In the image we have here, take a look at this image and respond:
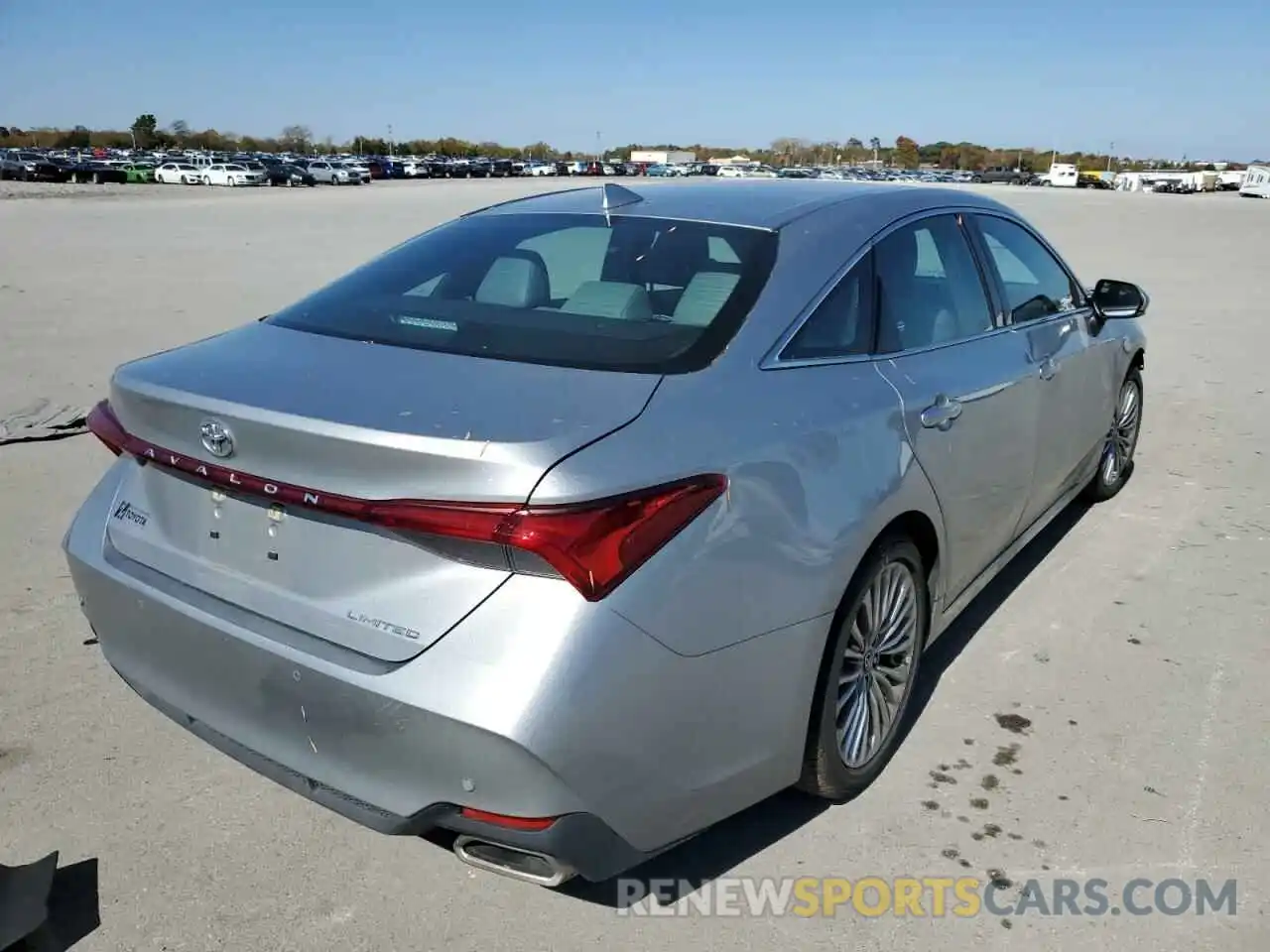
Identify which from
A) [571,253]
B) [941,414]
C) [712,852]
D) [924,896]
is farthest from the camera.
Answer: [571,253]

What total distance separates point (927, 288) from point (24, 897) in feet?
9.99

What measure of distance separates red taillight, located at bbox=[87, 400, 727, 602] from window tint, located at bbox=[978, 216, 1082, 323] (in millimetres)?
2362

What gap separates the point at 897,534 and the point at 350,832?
171 centimetres

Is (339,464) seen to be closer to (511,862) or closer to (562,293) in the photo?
(511,862)

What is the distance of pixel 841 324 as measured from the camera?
2.89m

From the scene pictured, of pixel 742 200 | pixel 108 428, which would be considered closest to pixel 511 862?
pixel 108 428

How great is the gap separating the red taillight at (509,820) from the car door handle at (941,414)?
64.2 inches

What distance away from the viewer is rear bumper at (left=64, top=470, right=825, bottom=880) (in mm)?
1929

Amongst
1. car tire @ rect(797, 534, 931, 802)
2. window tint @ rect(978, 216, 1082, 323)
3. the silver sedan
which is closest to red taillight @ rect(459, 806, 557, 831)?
the silver sedan

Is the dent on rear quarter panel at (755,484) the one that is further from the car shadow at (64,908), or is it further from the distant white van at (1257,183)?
the distant white van at (1257,183)

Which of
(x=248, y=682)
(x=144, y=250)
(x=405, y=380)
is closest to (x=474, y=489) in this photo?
(x=405, y=380)

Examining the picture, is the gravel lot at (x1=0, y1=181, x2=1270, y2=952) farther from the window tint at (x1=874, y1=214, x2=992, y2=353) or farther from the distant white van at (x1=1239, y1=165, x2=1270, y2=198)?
the distant white van at (x1=1239, y1=165, x2=1270, y2=198)

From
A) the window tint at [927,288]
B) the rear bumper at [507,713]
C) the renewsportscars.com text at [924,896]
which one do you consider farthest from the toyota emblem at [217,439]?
the window tint at [927,288]

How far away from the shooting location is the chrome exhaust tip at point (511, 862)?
210cm
